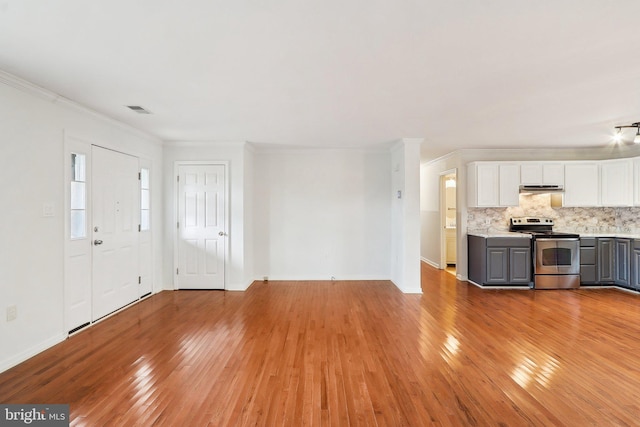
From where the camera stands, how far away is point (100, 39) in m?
2.15

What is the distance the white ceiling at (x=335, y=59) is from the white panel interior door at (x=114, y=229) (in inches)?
28.6

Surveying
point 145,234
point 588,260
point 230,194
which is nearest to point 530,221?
point 588,260

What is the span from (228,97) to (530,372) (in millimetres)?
3868

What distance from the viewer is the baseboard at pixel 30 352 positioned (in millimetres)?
2699

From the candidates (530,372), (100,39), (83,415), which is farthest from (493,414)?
(100,39)

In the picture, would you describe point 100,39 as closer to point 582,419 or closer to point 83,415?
point 83,415

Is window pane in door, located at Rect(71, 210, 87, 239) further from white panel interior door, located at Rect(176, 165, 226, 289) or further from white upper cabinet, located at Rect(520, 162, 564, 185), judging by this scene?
white upper cabinet, located at Rect(520, 162, 564, 185)

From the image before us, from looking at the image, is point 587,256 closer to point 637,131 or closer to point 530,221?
point 530,221

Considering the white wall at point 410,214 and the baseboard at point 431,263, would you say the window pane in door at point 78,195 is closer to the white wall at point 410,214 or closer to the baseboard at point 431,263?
the white wall at point 410,214

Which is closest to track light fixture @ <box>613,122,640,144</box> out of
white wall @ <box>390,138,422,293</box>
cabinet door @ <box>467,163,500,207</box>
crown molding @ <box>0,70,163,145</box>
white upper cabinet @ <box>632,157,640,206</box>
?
white upper cabinet @ <box>632,157,640,206</box>

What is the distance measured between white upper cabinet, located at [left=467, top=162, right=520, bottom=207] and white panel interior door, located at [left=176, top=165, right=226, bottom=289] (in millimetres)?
4724

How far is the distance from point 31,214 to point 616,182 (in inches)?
340

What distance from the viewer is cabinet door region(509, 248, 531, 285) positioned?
5480 millimetres

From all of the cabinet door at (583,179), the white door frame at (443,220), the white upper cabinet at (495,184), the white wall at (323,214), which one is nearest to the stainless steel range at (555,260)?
the white upper cabinet at (495,184)
